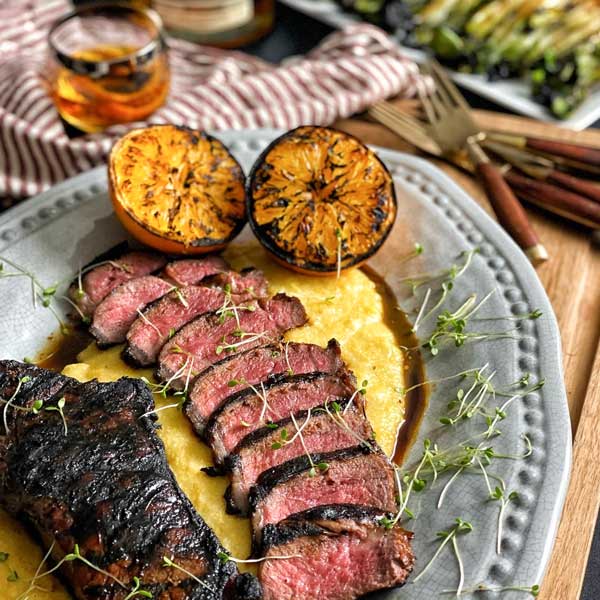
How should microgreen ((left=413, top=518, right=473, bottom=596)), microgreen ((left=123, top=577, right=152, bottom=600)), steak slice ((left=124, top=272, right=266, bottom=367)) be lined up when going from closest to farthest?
1. microgreen ((left=123, top=577, right=152, bottom=600))
2. microgreen ((left=413, top=518, right=473, bottom=596))
3. steak slice ((left=124, top=272, right=266, bottom=367))

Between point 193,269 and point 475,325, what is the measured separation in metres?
1.34

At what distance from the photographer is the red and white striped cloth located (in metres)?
4.84

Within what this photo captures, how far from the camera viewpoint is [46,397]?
3.13m

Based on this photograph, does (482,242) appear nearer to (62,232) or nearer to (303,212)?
(303,212)

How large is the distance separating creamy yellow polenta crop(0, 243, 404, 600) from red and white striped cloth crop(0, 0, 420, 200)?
4.19ft

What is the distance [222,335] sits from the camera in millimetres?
3566

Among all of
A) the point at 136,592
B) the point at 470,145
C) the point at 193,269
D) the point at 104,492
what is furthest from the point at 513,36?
the point at 136,592

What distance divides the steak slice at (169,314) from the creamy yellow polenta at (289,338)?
100mm

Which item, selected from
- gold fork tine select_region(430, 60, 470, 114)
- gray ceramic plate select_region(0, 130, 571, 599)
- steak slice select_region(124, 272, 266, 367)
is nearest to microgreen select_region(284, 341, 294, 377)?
steak slice select_region(124, 272, 266, 367)

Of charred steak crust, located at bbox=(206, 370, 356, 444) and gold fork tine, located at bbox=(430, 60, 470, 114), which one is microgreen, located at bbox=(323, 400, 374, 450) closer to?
charred steak crust, located at bbox=(206, 370, 356, 444)

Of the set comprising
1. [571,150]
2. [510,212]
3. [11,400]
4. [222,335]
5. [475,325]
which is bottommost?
[11,400]

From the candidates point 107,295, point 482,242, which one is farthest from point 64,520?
point 482,242

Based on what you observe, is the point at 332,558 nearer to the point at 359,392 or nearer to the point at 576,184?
the point at 359,392

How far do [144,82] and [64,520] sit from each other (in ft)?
9.69
